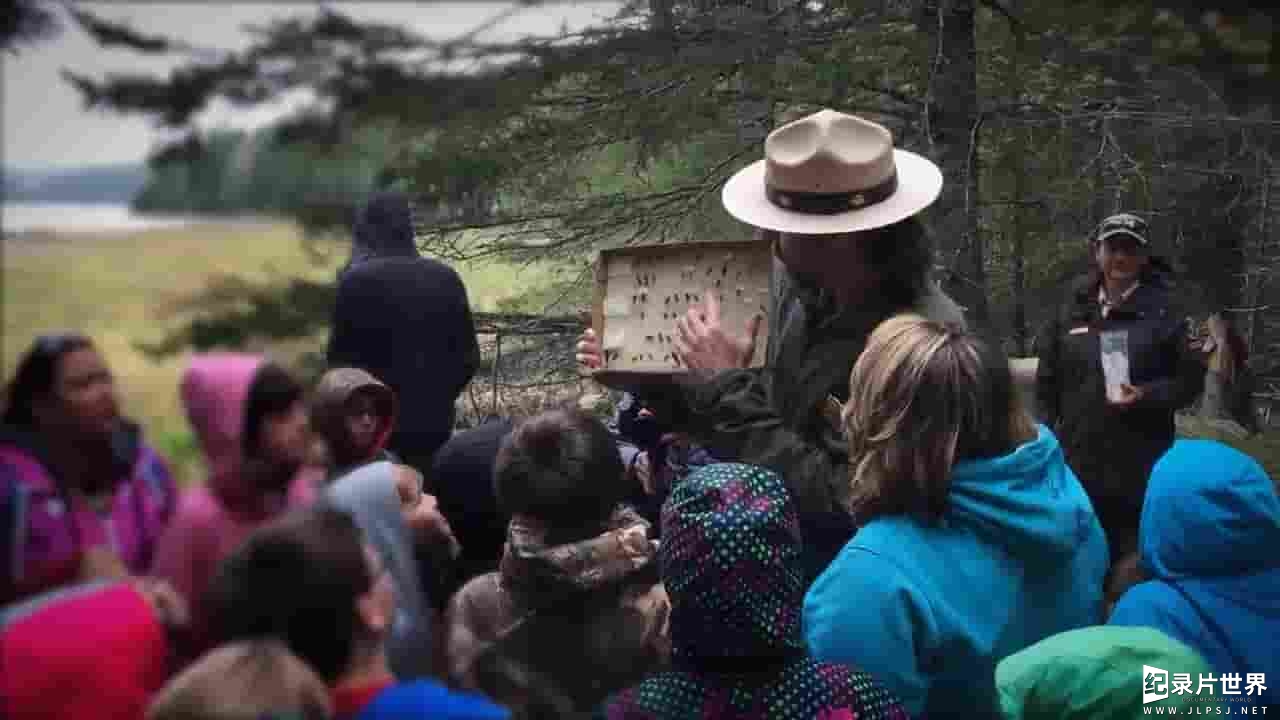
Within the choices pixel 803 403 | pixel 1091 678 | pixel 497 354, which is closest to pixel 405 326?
pixel 803 403

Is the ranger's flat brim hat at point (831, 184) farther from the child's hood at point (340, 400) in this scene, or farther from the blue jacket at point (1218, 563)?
the child's hood at point (340, 400)

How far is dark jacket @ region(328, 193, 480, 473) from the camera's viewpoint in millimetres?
1761

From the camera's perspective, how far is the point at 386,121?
1535 mm

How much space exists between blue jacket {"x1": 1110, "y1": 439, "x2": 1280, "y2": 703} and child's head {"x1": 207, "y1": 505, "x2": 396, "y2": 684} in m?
1.98

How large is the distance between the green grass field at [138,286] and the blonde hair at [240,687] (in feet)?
0.62

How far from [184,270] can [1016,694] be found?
1687 millimetres

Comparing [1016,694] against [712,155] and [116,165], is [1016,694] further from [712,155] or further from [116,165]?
[712,155]

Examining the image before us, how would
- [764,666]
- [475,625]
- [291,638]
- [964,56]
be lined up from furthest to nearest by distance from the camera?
[964,56], [475,625], [764,666], [291,638]

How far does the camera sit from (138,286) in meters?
1.38

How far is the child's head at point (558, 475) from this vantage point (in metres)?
2.47

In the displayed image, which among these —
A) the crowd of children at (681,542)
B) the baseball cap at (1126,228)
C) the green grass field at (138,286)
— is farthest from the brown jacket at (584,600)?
the baseball cap at (1126,228)

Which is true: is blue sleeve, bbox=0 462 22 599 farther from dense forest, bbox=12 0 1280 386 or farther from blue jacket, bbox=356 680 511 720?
dense forest, bbox=12 0 1280 386

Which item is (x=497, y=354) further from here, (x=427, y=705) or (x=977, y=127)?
(x=427, y=705)

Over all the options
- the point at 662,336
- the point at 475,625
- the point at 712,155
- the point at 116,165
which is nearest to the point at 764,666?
the point at 475,625
